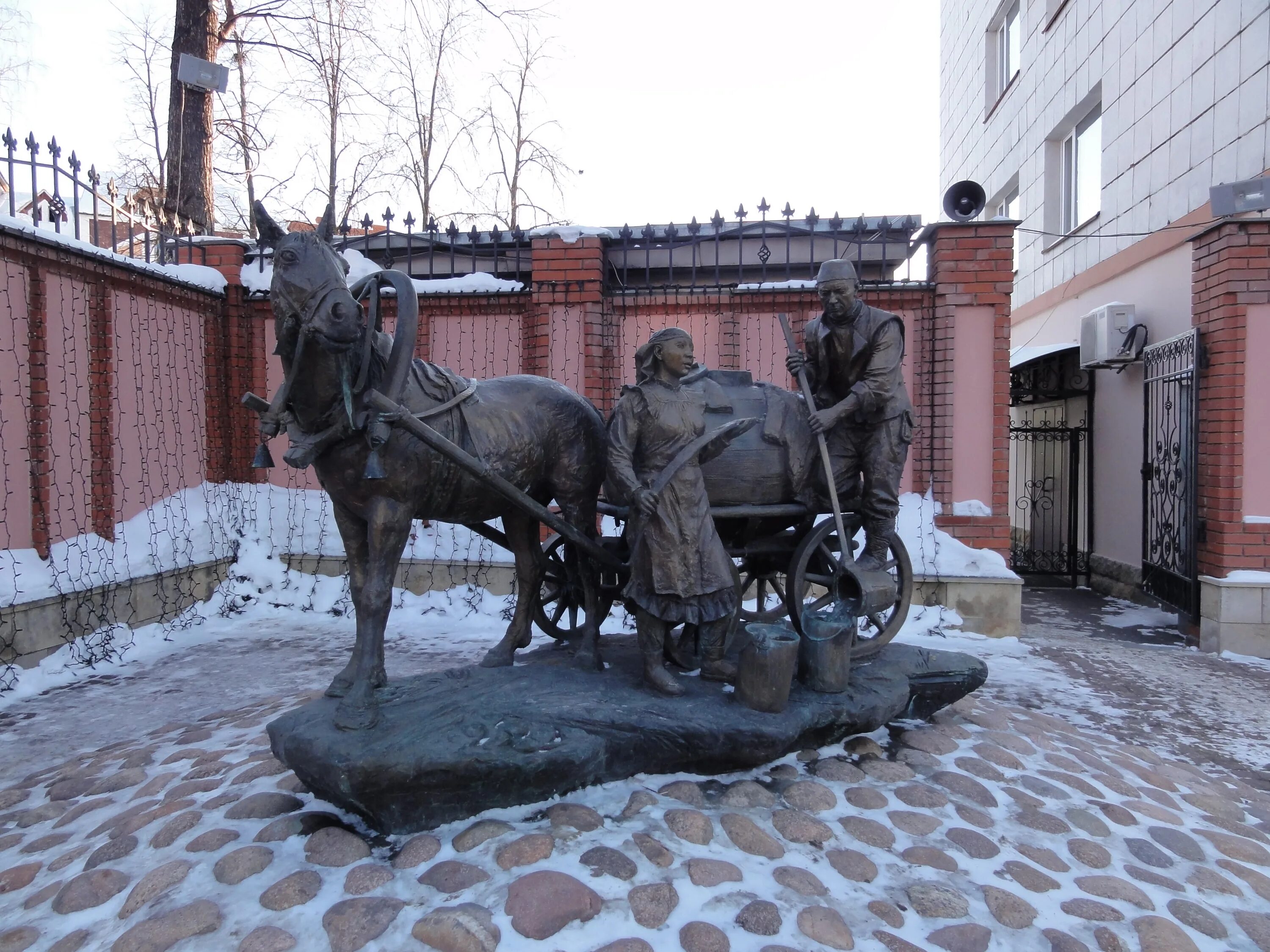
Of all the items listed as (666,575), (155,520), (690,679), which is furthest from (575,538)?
(155,520)

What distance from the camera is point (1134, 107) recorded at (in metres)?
9.35

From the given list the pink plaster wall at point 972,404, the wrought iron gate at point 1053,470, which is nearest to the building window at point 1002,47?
the wrought iron gate at point 1053,470

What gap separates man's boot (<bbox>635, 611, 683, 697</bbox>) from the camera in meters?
3.48

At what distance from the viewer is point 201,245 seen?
25.6 feet

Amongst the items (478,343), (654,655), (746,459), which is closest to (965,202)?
(746,459)

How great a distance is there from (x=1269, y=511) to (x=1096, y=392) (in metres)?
3.49

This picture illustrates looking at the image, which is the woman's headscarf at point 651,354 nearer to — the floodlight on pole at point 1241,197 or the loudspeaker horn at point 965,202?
the loudspeaker horn at point 965,202

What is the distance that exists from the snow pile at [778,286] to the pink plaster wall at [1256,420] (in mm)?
3653

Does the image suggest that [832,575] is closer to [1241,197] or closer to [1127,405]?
[1241,197]

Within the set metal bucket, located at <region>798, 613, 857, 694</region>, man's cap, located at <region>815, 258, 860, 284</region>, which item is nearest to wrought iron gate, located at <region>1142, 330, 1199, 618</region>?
man's cap, located at <region>815, 258, 860, 284</region>

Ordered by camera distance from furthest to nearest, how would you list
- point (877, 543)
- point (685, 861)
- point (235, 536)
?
point (235, 536)
point (877, 543)
point (685, 861)

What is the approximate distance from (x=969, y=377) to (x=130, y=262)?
720cm

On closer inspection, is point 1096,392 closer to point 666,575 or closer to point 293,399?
point 666,575

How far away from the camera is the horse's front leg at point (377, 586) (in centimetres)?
314
